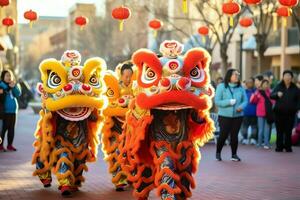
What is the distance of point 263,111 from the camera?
696 inches

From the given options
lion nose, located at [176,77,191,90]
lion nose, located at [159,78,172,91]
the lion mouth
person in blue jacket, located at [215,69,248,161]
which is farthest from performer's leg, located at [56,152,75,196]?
person in blue jacket, located at [215,69,248,161]

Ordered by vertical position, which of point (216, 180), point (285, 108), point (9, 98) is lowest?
point (216, 180)

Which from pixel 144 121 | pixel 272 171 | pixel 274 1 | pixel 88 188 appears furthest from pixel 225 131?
pixel 274 1

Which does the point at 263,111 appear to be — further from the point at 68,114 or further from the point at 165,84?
the point at 165,84

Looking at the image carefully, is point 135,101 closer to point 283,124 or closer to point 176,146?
point 176,146

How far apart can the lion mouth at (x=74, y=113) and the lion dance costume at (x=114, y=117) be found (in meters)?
0.66

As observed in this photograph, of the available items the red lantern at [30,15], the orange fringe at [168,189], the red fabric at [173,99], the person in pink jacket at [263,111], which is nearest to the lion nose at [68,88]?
the red fabric at [173,99]

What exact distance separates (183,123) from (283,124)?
9.10 metres

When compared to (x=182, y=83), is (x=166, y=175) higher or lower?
lower

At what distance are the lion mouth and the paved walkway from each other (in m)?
1.12

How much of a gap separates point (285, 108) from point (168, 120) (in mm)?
9005

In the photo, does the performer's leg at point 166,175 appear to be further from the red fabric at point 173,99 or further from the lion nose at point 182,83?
the lion nose at point 182,83

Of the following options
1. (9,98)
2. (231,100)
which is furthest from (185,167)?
(9,98)

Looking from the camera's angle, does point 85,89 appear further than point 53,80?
No
